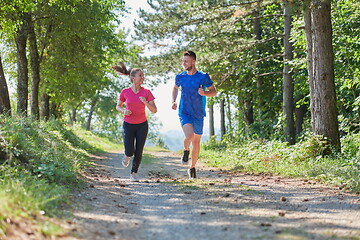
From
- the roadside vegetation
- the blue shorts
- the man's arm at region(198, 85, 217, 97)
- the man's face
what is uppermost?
the man's face

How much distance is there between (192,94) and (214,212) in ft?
12.1

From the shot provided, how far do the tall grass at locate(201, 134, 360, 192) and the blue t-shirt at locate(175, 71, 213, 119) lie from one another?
8.92 feet

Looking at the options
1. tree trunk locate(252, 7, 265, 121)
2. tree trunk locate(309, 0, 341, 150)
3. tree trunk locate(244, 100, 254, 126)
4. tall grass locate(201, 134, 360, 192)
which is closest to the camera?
tall grass locate(201, 134, 360, 192)

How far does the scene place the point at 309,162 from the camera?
10047mm

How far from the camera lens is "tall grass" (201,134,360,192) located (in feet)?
25.6

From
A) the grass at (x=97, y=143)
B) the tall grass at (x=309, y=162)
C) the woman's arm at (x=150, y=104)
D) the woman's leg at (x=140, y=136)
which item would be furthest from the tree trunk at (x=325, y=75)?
the grass at (x=97, y=143)

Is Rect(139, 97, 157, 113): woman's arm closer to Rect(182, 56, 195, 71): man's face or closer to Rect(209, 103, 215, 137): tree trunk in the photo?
Rect(182, 56, 195, 71): man's face

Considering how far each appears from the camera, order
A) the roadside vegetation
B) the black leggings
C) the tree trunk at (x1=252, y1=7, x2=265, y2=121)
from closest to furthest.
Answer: the roadside vegetation < the black leggings < the tree trunk at (x1=252, y1=7, x2=265, y2=121)

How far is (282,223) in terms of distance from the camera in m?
4.41

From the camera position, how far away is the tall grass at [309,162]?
7.79 metres

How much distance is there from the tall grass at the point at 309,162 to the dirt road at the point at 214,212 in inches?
20.2

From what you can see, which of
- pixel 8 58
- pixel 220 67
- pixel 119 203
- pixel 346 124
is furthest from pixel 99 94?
pixel 119 203

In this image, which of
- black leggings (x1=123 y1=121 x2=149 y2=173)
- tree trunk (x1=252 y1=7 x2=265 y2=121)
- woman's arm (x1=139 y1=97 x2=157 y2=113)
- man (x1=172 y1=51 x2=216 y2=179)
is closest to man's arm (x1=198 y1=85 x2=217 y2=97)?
man (x1=172 y1=51 x2=216 y2=179)

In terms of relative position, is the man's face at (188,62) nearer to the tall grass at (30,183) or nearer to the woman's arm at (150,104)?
the woman's arm at (150,104)
